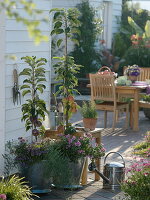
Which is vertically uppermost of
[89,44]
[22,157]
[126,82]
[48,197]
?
[89,44]

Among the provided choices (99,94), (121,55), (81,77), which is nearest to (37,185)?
(99,94)

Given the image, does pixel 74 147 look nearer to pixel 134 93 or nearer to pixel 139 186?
pixel 139 186

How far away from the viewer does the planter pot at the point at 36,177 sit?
18.0ft

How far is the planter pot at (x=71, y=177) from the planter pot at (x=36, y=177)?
127 millimetres

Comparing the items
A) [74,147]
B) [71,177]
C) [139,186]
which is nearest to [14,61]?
[74,147]

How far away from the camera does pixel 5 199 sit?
4.22m

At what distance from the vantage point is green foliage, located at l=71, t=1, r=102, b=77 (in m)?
14.6

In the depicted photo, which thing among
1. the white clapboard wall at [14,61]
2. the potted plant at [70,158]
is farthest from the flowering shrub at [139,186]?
the white clapboard wall at [14,61]

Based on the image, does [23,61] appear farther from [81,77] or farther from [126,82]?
[81,77]

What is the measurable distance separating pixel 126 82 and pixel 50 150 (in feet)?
16.5

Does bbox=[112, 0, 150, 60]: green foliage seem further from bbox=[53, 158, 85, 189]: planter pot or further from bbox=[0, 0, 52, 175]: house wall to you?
bbox=[53, 158, 85, 189]: planter pot

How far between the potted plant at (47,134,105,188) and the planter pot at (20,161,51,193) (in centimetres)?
10

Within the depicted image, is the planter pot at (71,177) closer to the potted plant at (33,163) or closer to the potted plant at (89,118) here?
the potted plant at (33,163)

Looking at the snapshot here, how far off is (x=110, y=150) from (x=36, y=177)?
3097 millimetres
